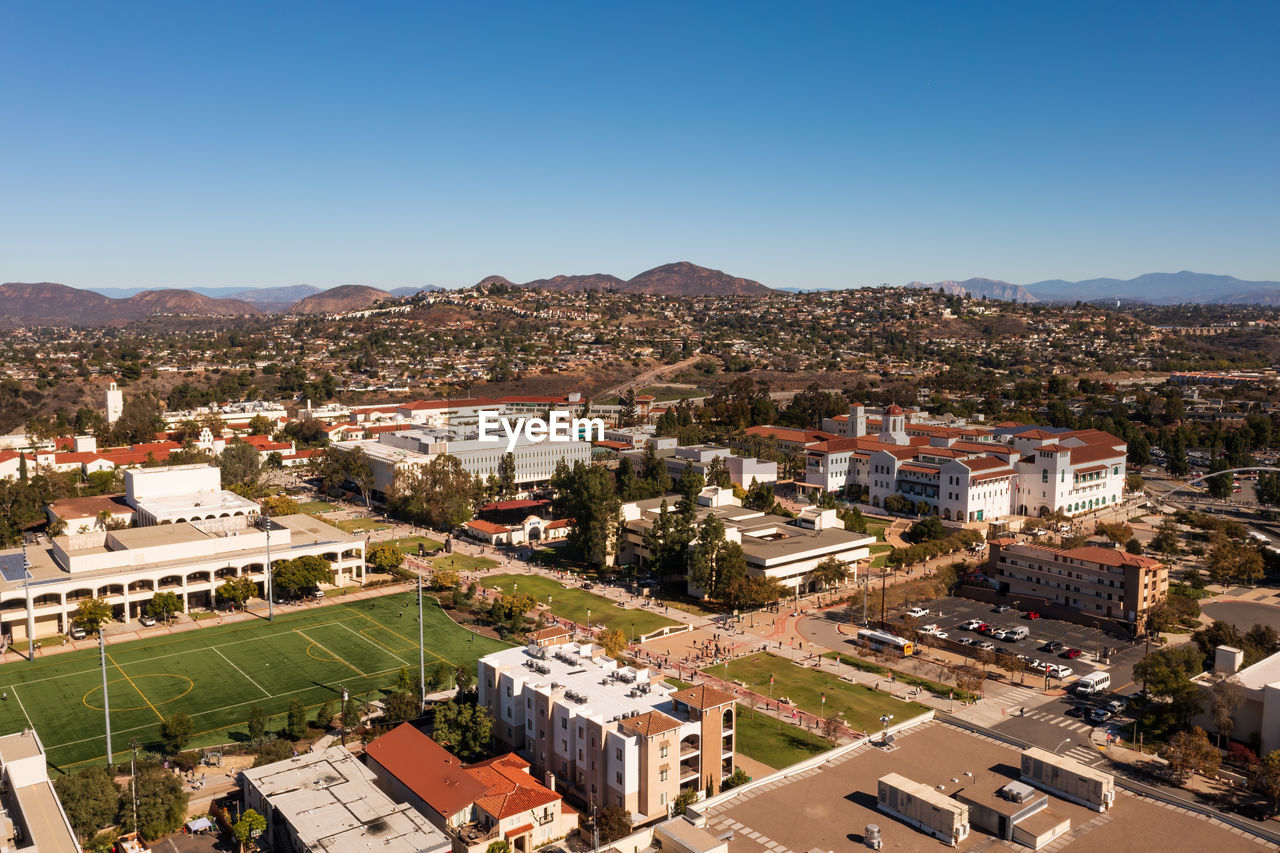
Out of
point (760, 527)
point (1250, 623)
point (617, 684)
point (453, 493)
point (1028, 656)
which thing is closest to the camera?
point (617, 684)

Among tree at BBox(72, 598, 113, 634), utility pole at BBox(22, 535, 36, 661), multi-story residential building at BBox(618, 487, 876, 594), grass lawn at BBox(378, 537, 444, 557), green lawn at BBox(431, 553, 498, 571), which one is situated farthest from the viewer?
grass lawn at BBox(378, 537, 444, 557)

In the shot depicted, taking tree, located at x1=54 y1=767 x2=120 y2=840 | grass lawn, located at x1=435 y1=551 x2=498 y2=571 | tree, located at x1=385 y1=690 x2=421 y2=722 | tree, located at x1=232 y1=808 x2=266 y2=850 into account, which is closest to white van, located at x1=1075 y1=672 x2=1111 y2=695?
tree, located at x1=385 y1=690 x2=421 y2=722

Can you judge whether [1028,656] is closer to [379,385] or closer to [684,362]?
[379,385]

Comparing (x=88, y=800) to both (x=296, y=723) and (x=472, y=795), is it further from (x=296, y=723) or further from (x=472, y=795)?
(x=472, y=795)

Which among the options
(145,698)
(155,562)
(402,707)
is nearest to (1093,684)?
(402,707)

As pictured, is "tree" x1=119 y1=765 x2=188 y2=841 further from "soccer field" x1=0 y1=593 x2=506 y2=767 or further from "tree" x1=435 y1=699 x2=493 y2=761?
"tree" x1=435 y1=699 x2=493 y2=761

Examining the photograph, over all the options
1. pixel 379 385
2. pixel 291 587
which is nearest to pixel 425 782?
pixel 291 587

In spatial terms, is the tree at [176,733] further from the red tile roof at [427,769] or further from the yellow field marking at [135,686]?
the red tile roof at [427,769]
